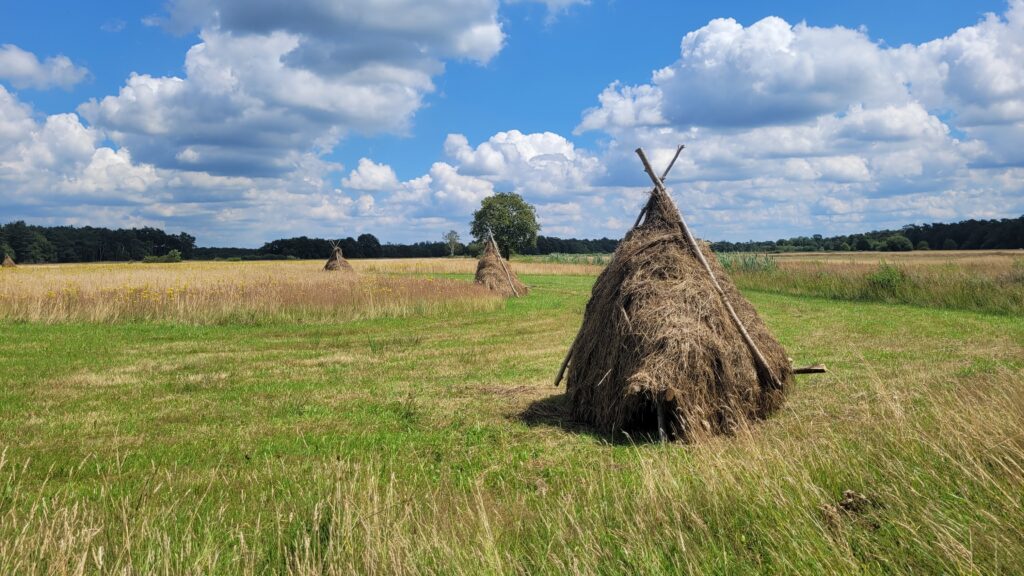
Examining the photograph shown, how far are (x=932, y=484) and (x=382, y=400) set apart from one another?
274 inches

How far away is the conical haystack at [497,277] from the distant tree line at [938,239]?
32890 mm

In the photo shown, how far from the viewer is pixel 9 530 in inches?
185

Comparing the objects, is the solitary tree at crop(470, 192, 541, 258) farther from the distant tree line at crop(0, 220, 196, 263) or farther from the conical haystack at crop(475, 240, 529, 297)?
the conical haystack at crop(475, 240, 529, 297)

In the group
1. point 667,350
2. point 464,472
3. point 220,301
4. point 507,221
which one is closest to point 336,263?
point 220,301

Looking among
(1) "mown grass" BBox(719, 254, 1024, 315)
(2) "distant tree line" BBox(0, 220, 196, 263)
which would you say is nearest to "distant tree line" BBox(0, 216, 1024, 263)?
(2) "distant tree line" BBox(0, 220, 196, 263)

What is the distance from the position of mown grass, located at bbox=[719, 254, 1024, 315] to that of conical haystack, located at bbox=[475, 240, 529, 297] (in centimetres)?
1298

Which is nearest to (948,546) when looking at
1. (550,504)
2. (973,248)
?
(550,504)

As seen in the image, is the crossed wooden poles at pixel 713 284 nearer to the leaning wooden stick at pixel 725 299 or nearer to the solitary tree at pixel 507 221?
the leaning wooden stick at pixel 725 299

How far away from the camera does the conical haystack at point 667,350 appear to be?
7578 millimetres

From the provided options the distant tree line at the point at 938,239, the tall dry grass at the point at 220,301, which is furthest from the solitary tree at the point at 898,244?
the tall dry grass at the point at 220,301

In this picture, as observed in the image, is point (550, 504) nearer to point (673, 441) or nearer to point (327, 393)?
point (673, 441)

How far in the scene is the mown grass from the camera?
22406 mm

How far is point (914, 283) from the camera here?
84.7 ft

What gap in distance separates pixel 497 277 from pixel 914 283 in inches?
654
